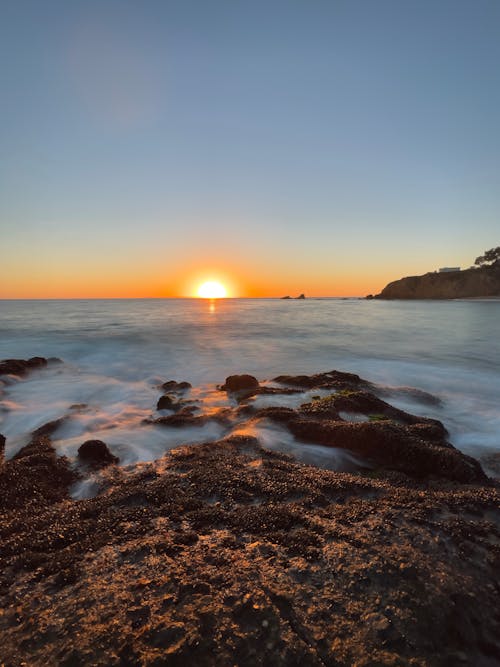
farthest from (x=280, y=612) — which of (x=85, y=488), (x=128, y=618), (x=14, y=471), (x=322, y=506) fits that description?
(x=14, y=471)

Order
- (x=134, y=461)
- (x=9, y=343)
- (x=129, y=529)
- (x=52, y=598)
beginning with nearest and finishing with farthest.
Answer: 1. (x=52, y=598)
2. (x=129, y=529)
3. (x=134, y=461)
4. (x=9, y=343)

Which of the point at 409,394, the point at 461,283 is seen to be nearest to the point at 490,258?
the point at 461,283

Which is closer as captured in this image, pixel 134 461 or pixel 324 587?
pixel 324 587

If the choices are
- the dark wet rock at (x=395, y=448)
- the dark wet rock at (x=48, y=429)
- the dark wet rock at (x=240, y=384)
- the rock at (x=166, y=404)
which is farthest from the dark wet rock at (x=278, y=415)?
the dark wet rock at (x=48, y=429)

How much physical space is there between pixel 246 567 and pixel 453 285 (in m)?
119

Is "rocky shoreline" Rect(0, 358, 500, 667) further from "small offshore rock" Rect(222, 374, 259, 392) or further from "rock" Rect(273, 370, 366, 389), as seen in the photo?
"small offshore rock" Rect(222, 374, 259, 392)

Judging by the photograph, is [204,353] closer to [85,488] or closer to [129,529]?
[85,488]

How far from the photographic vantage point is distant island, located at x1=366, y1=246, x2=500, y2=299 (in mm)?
96812

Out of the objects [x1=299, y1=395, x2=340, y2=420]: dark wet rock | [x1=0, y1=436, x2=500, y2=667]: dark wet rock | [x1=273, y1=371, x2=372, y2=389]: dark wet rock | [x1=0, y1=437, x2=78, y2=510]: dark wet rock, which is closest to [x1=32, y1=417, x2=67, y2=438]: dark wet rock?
[x1=0, y1=437, x2=78, y2=510]: dark wet rock

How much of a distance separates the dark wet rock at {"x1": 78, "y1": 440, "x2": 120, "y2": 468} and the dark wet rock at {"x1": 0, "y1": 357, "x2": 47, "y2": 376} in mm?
8194

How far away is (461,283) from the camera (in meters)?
102

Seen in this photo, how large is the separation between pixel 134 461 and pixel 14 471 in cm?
144

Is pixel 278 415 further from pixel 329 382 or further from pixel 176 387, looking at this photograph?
pixel 176 387

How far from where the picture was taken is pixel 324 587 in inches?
88.9
